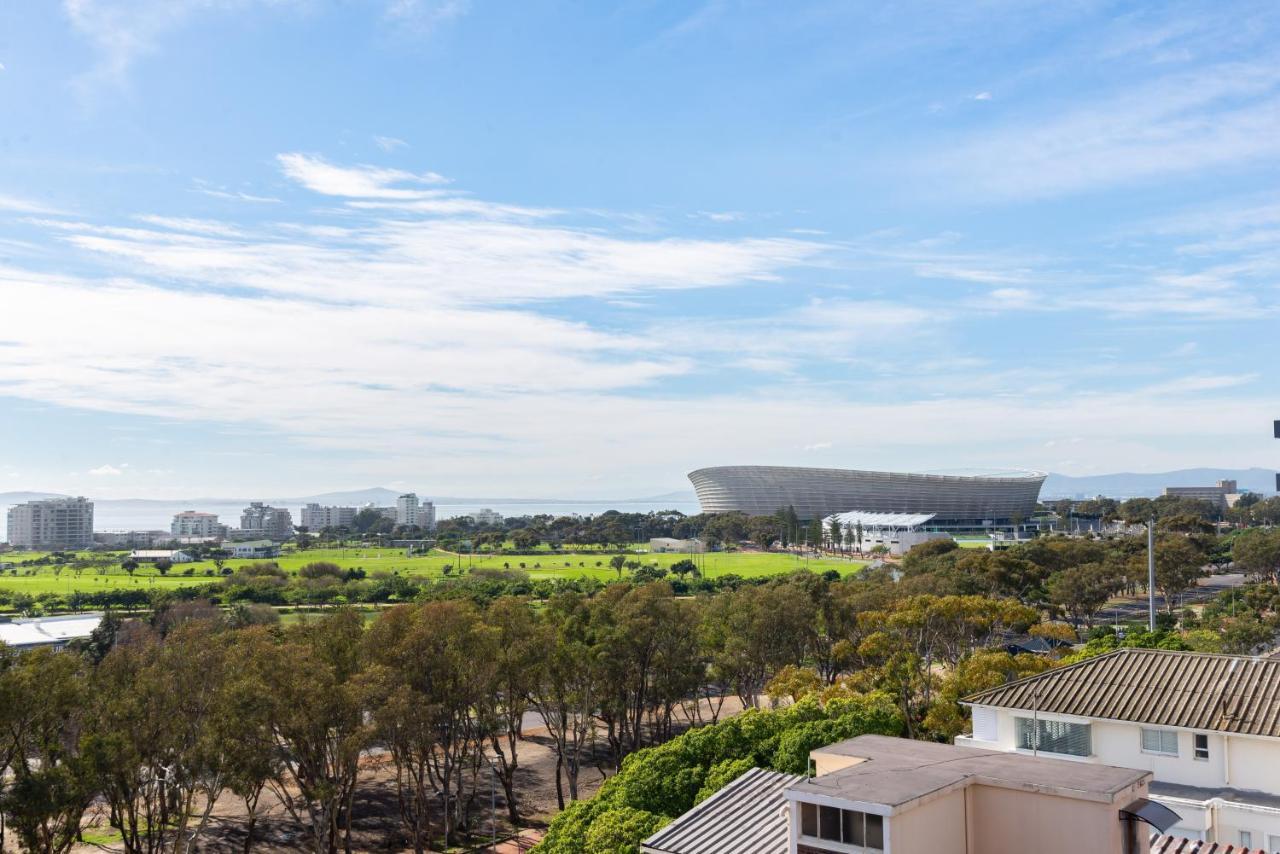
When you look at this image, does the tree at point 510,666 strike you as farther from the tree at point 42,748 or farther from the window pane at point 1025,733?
the window pane at point 1025,733

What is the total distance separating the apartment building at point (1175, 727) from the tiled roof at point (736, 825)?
6674 mm

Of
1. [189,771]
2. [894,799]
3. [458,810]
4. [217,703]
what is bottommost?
[458,810]

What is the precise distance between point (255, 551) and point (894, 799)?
138 metres

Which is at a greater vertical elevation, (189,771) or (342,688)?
(342,688)

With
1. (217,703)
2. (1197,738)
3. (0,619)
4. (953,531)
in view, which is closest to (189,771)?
(217,703)

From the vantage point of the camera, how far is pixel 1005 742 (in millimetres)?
20047

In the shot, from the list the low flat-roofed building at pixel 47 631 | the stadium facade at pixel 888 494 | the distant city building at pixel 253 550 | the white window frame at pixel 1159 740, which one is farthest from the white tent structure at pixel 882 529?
the white window frame at pixel 1159 740

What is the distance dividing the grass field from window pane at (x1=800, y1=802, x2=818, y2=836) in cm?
7511

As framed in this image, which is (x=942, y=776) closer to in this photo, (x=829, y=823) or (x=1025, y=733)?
(x=829, y=823)

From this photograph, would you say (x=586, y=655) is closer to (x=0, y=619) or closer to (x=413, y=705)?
(x=413, y=705)

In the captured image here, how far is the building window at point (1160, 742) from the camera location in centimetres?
1814

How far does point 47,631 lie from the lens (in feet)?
165

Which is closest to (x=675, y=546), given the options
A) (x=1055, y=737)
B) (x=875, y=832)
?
(x=1055, y=737)

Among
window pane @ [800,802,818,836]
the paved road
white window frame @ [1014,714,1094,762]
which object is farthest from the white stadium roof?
window pane @ [800,802,818,836]
